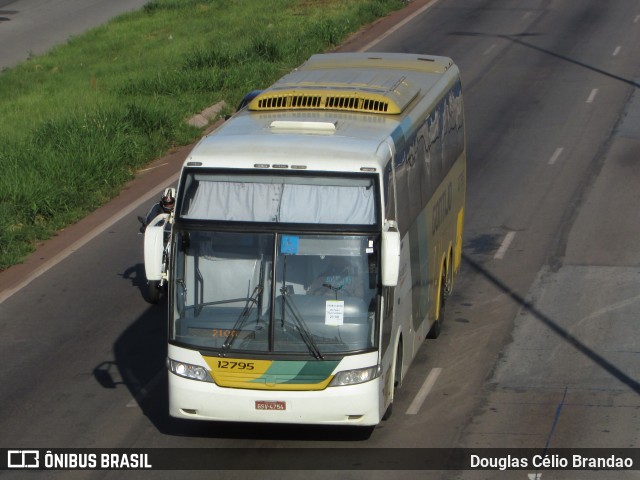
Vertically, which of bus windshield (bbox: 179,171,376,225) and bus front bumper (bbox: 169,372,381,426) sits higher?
bus windshield (bbox: 179,171,376,225)

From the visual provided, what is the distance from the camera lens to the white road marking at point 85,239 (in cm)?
1914

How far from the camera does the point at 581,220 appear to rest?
22375mm

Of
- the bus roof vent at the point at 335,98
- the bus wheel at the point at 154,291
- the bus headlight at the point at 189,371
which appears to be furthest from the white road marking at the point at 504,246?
the bus headlight at the point at 189,371

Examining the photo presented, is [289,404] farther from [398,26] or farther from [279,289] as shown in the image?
[398,26]

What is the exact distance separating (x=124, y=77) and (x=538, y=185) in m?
13.7

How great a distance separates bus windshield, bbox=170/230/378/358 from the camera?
12055 mm

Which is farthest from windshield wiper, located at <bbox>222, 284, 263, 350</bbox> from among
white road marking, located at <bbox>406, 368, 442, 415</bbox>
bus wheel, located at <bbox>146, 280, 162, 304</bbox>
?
bus wheel, located at <bbox>146, 280, 162, 304</bbox>

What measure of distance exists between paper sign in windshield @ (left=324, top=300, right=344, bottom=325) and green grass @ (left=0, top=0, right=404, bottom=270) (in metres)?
9.66

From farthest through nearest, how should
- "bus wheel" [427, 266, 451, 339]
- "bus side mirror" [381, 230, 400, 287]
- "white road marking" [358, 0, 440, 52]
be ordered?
"white road marking" [358, 0, 440, 52]
"bus wheel" [427, 266, 451, 339]
"bus side mirror" [381, 230, 400, 287]

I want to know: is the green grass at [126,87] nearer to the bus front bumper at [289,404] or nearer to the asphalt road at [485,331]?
→ the asphalt road at [485,331]

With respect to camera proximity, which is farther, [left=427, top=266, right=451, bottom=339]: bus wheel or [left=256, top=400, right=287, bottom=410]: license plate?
[left=427, top=266, right=451, bottom=339]: bus wheel

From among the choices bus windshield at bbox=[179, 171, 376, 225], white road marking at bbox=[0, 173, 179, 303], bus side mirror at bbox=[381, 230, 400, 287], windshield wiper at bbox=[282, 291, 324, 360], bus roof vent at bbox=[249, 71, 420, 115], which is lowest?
white road marking at bbox=[0, 173, 179, 303]

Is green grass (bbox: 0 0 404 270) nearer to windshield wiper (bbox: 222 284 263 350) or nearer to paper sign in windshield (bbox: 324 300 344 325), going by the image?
windshield wiper (bbox: 222 284 263 350)

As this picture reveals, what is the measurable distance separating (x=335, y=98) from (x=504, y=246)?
7.45 m
